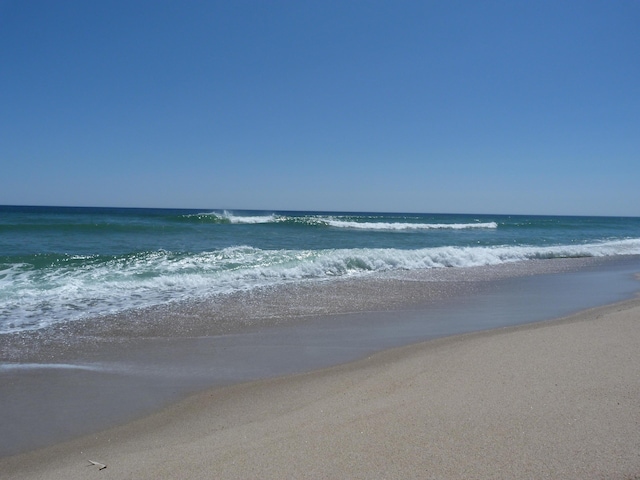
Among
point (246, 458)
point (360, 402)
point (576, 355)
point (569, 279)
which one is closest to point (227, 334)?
point (360, 402)

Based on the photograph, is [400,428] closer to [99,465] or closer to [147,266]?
[99,465]

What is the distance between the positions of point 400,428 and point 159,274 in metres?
8.73

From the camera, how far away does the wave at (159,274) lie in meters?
7.81

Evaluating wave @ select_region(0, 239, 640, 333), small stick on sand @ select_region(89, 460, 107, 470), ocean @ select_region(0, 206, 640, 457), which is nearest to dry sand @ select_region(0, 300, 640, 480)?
small stick on sand @ select_region(89, 460, 107, 470)

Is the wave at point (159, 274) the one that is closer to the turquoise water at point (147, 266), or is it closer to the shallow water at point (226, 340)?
the turquoise water at point (147, 266)

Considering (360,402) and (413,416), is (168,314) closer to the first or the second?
(360,402)

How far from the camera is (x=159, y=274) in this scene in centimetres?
1081

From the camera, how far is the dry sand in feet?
9.02

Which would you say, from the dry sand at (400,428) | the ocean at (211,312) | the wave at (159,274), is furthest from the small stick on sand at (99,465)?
the wave at (159,274)

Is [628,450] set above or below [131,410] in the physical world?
above

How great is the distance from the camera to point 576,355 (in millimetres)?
4734

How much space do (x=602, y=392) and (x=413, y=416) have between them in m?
1.56

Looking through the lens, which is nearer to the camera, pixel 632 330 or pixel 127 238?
pixel 632 330

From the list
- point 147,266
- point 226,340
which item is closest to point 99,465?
point 226,340
